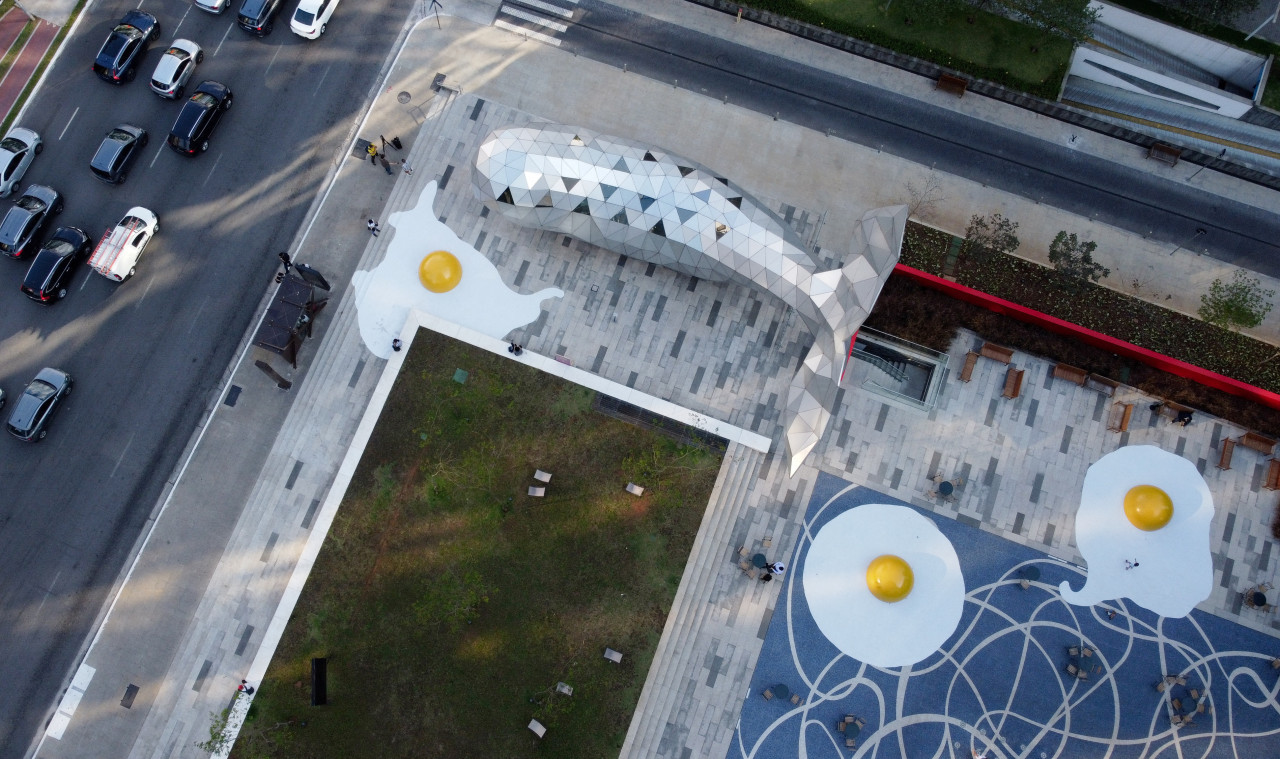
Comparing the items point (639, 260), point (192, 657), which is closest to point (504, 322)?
point (639, 260)

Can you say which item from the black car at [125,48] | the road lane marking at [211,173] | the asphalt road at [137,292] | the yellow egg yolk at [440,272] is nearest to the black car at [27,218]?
the asphalt road at [137,292]

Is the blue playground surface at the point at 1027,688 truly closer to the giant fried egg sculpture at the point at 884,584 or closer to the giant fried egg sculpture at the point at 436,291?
the giant fried egg sculpture at the point at 884,584

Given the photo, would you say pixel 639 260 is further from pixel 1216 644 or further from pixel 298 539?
pixel 1216 644

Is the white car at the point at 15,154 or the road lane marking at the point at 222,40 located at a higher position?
the road lane marking at the point at 222,40

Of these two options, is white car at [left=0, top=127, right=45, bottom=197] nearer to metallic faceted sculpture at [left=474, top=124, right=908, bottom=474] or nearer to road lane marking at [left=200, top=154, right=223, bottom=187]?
road lane marking at [left=200, top=154, right=223, bottom=187]

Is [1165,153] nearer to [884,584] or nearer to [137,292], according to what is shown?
[884,584]

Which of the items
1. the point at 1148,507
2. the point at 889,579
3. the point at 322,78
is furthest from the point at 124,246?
the point at 1148,507
